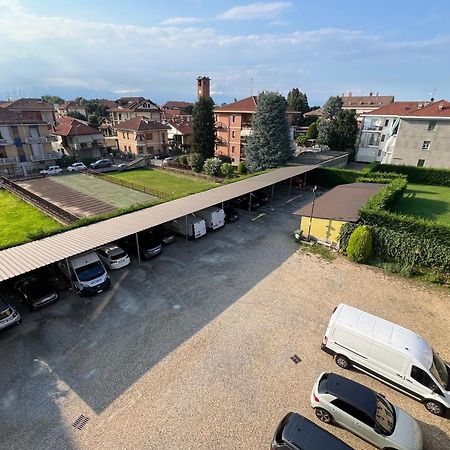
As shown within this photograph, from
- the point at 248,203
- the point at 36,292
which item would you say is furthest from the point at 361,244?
the point at 36,292

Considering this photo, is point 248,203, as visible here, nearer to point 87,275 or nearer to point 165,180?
point 87,275

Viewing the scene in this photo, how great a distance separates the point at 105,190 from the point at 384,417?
119ft

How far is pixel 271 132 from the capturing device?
37406mm

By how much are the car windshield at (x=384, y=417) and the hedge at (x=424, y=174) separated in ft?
113

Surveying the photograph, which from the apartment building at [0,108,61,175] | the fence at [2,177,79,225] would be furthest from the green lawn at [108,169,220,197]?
the apartment building at [0,108,61,175]

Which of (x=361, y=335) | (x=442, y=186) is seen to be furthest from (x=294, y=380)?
(x=442, y=186)

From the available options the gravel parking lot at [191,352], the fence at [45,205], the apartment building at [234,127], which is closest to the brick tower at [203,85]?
the apartment building at [234,127]

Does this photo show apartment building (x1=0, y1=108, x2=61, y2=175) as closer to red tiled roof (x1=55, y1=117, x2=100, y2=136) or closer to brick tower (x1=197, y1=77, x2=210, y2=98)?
red tiled roof (x1=55, y1=117, x2=100, y2=136)

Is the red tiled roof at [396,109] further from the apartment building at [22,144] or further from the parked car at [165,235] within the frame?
the apartment building at [22,144]

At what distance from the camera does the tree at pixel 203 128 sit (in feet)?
145

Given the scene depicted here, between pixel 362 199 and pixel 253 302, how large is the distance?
14.5 meters

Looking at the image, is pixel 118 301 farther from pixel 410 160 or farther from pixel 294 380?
pixel 410 160

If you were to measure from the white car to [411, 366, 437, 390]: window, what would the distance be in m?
15.2

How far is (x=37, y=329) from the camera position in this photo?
1284 centimetres
